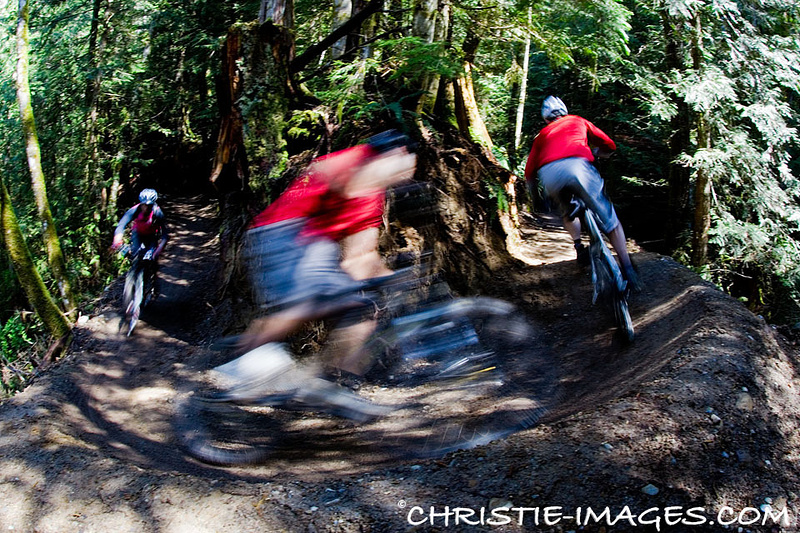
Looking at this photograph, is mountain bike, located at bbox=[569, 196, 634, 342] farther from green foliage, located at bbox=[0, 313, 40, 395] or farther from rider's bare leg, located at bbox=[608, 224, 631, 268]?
green foliage, located at bbox=[0, 313, 40, 395]

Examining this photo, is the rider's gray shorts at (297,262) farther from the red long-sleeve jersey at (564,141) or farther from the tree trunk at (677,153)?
the tree trunk at (677,153)

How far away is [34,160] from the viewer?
1124 cm

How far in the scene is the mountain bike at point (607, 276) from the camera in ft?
17.2

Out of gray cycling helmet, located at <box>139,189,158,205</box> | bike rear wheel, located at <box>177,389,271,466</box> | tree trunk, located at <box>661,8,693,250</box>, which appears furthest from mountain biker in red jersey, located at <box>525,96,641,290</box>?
tree trunk, located at <box>661,8,693,250</box>

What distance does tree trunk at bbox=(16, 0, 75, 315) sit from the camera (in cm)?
1122

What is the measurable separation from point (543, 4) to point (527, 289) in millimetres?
6364

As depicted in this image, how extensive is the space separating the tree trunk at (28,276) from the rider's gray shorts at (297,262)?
21.8ft

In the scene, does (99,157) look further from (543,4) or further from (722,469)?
(722,469)

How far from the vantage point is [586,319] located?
6633 mm

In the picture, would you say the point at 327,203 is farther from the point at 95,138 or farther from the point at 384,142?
the point at 95,138

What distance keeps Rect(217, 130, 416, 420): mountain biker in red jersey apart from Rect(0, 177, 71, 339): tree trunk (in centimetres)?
645

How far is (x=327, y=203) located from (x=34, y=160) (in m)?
9.60

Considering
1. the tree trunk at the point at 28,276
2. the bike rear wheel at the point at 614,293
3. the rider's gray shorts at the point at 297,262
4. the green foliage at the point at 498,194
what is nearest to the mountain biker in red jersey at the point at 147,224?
the tree trunk at the point at 28,276

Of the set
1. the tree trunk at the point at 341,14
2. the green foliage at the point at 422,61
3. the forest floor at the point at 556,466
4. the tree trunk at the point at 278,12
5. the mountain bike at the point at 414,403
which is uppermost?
the tree trunk at the point at 341,14
